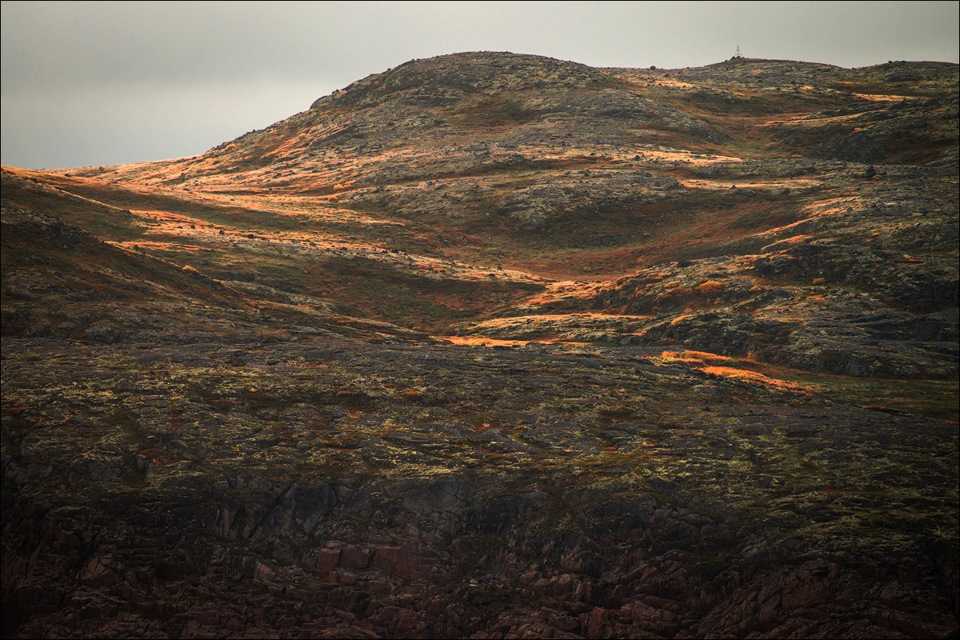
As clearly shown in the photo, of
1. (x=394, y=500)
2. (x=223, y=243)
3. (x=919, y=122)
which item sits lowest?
(x=394, y=500)

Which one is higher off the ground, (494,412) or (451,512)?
(494,412)

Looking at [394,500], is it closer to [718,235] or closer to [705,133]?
[718,235]

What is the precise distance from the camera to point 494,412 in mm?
52125

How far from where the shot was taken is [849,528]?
1470 inches

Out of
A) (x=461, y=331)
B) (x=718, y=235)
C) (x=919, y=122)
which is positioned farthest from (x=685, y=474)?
(x=919, y=122)

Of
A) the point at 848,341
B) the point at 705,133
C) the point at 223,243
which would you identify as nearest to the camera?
the point at 848,341

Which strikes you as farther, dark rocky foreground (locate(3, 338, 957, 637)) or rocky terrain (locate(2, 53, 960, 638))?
rocky terrain (locate(2, 53, 960, 638))

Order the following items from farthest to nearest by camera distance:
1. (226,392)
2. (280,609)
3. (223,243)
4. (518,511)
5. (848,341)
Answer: (223,243)
(848,341)
(226,392)
(518,511)
(280,609)

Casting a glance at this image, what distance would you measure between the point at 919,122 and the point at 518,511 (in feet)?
405

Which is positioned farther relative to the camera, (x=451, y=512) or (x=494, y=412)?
(x=494, y=412)

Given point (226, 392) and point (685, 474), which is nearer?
point (685, 474)

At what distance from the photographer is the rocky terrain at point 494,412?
35.8 meters

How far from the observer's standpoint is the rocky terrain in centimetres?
3578

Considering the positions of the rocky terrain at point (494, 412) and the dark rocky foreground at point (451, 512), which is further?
the rocky terrain at point (494, 412)
